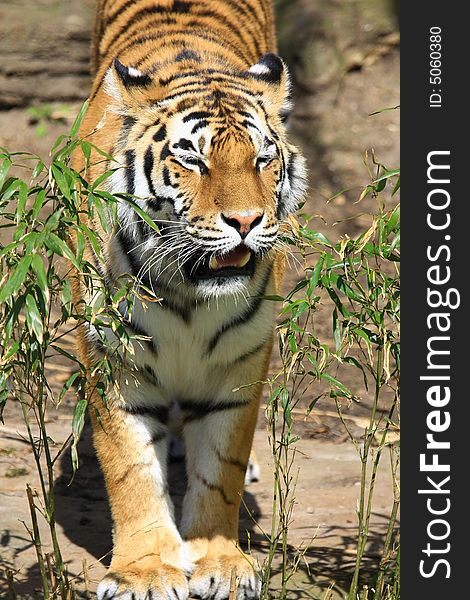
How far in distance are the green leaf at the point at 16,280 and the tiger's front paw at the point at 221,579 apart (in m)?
1.33

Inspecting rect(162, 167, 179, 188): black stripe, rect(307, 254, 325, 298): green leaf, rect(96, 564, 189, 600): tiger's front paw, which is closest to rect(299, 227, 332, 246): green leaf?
rect(307, 254, 325, 298): green leaf

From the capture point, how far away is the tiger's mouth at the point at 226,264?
305 cm

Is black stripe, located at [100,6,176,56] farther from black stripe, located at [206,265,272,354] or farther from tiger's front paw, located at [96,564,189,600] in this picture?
tiger's front paw, located at [96,564,189,600]

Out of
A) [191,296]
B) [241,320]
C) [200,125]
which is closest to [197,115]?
[200,125]

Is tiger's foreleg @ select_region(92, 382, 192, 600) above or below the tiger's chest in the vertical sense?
below

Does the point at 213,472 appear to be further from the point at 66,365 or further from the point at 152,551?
the point at 66,365

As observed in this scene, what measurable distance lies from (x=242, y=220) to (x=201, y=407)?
2.66ft

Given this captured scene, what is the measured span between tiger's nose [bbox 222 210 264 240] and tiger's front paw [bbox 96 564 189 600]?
3.40 feet

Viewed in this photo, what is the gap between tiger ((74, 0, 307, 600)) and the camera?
121 inches

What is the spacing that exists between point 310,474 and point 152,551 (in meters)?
1.19

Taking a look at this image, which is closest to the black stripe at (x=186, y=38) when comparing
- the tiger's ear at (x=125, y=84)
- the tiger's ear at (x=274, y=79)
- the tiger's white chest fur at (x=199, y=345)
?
the tiger's ear at (x=274, y=79)

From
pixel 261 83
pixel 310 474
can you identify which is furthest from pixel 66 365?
pixel 261 83

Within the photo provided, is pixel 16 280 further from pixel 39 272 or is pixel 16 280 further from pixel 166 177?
pixel 166 177

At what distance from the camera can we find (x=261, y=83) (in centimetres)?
346
